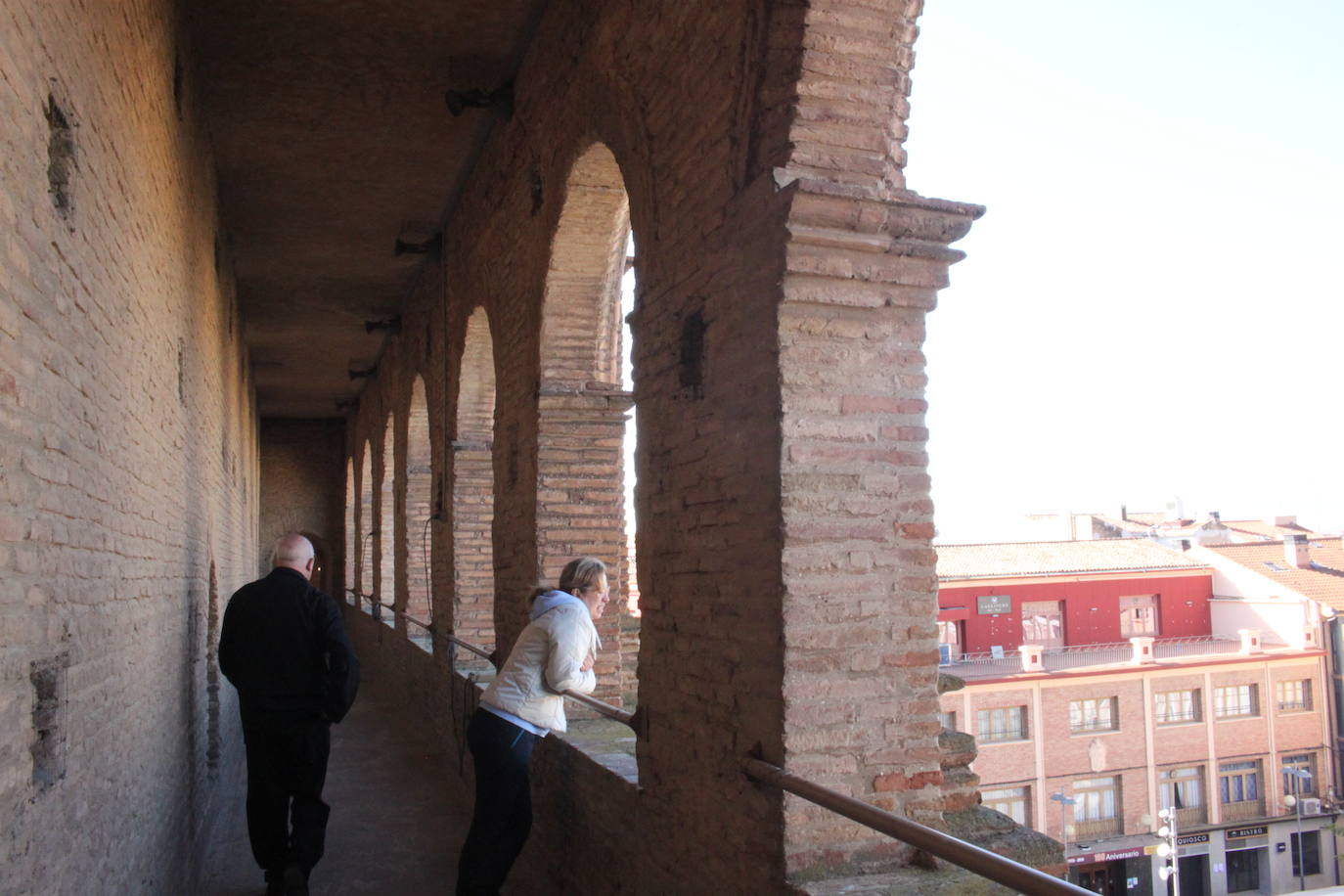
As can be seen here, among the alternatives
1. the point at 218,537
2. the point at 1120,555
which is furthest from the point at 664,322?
the point at 1120,555

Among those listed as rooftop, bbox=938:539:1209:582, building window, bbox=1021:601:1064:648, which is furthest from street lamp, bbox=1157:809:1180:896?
rooftop, bbox=938:539:1209:582

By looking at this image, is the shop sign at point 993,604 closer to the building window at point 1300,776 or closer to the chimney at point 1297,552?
the building window at point 1300,776

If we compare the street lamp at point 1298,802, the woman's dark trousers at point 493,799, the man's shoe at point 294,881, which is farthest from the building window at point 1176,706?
the man's shoe at point 294,881

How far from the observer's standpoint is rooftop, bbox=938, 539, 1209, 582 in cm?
2375

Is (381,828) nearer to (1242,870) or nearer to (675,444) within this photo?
(675,444)

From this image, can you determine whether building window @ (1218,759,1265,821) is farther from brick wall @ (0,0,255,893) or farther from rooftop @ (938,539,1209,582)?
brick wall @ (0,0,255,893)

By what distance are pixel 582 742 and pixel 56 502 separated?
121 inches

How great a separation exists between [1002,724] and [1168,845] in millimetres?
4289

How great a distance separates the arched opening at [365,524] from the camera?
59.0 ft

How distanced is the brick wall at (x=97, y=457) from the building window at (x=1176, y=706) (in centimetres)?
2149

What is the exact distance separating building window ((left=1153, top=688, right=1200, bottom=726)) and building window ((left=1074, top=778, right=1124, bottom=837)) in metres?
1.75

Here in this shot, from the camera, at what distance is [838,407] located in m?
3.35

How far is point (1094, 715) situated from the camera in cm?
2330

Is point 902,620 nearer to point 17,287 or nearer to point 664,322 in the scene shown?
point 664,322
